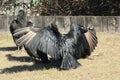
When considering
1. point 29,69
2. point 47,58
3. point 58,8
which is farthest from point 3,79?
point 58,8

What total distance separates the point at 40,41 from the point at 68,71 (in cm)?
81

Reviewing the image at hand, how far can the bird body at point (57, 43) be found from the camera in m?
8.65

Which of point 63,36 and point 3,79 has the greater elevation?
point 63,36

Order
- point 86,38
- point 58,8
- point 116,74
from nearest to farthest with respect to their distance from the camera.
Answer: point 116,74 < point 86,38 < point 58,8

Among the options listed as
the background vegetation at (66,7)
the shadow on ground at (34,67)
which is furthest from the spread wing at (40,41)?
the background vegetation at (66,7)

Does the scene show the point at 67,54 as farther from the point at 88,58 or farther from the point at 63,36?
the point at 88,58

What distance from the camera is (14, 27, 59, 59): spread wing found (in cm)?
861

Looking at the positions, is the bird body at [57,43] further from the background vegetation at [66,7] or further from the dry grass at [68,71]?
the background vegetation at [66,7]

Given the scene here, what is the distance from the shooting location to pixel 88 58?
9852mm

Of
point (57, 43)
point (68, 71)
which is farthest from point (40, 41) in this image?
point (68, 71)

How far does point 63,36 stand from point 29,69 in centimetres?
98

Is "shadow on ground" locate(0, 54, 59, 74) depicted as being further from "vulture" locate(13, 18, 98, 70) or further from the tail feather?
the tail feather

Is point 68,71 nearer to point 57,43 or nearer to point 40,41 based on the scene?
point 57,43

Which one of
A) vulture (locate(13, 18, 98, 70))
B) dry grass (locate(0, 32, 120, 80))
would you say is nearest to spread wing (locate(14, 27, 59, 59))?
vulture (locate(13, 18, 98, 70))
